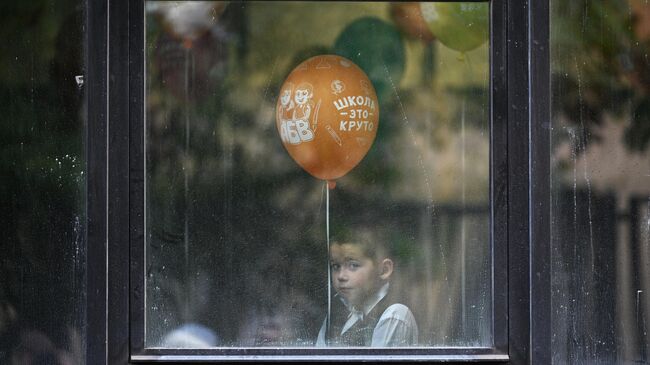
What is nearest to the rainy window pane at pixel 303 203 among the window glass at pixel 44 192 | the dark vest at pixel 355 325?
the dark vest at pixel 355 325

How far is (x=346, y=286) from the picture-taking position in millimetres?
4406

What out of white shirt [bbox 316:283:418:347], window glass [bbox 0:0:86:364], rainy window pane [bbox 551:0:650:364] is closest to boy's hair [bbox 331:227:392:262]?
white shirt [bbox 316:283:418:347]

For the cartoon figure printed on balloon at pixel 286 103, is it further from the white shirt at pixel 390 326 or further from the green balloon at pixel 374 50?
the white shirt at pixel 390 326

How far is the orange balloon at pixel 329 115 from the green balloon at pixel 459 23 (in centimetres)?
37

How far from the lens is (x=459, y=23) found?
4.41m

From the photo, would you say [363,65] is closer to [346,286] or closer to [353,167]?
[353,167]

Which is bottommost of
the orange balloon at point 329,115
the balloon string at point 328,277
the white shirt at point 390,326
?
the white shirt at point 390,326

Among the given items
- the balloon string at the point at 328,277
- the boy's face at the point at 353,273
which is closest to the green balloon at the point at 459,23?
the balloon string at the point at 328,277

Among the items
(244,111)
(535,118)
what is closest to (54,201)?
(244,111)

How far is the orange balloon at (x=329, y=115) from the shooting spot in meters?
4.44

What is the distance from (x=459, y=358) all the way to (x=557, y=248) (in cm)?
60

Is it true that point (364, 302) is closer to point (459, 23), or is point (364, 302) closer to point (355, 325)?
point (355, 325)

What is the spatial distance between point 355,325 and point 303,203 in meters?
0.55

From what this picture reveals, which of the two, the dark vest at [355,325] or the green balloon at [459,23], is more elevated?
the green balloon at [459,23]
